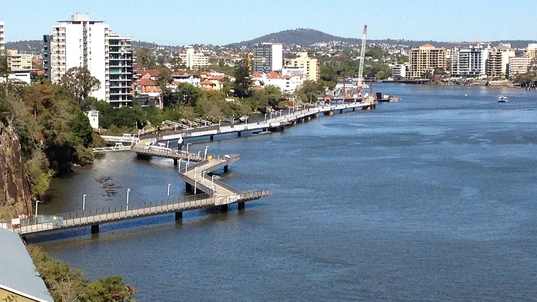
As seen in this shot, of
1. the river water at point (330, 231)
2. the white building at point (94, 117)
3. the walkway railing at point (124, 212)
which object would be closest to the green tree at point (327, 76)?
the white building at point (94, 117)

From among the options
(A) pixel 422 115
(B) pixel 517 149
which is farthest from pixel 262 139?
(A) pixel 422 115

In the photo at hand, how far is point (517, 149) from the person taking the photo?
27781 mm

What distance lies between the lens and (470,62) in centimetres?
9381

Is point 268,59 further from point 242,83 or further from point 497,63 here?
point 242,83

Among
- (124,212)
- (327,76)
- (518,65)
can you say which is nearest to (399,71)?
(518,65)

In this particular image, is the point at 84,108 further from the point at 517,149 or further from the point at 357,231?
the point at 357,231

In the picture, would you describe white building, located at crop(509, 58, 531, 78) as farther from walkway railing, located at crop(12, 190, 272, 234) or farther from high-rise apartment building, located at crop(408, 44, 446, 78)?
walkway railing, located at crop(12, 190, 272, 234)

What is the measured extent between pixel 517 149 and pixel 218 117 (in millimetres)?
12444

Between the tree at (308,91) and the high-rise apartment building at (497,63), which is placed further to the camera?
the high-rise apartment building at (497,63)

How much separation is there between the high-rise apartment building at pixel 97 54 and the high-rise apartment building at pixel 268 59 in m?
41.9

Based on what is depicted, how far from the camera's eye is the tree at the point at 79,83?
3048 centimetres

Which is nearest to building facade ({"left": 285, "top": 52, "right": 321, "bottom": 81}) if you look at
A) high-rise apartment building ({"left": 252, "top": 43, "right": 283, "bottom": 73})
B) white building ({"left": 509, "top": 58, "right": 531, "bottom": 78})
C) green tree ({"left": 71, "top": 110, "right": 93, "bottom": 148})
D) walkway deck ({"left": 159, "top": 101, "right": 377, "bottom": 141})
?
high-rise apartment building ({"left": 252, "top": 43, "right": 283, "bottom": 73})

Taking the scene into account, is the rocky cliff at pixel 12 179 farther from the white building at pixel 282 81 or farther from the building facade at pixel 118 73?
the white building at pixel 282 81

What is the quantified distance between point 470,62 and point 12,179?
82.2 metres
